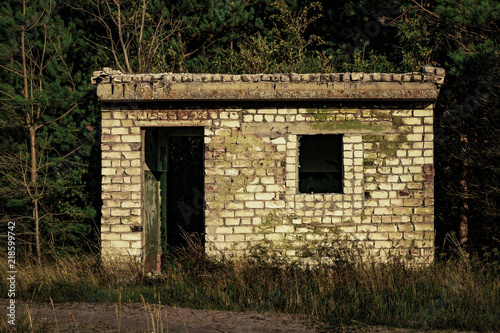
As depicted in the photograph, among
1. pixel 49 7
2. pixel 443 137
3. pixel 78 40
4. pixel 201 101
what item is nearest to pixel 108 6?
pixel 78 40

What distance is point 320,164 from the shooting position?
10305 millimetres

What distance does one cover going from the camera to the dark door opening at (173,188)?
9406 mm

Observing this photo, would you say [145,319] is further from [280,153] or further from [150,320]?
[280,153]

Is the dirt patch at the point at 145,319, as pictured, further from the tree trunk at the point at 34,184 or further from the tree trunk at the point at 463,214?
the tree trunk at the point at 463,214

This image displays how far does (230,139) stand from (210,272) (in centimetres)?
206

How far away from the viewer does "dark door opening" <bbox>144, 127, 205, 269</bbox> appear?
30.9ft

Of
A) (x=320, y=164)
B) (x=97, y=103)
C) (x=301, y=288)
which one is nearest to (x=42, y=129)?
(x=97, y=103)

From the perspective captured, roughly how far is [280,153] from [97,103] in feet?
14.2

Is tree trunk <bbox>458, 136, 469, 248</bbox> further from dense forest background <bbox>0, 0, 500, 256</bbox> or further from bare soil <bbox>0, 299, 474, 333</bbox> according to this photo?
bare soil <bbox>0, 299, 474, 333</bbox>

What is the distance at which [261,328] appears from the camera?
18.9ft

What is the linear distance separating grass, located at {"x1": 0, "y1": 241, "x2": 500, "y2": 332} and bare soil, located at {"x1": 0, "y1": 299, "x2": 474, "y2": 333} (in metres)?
0.20

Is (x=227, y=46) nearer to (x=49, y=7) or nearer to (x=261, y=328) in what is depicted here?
(x=49, y=7)

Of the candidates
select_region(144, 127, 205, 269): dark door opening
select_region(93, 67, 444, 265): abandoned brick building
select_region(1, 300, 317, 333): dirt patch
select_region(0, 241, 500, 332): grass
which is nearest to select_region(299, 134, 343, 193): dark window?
select_region(144, 127, 205, 269): dark door opening

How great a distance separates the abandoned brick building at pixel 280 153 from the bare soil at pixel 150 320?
4.96 ft
